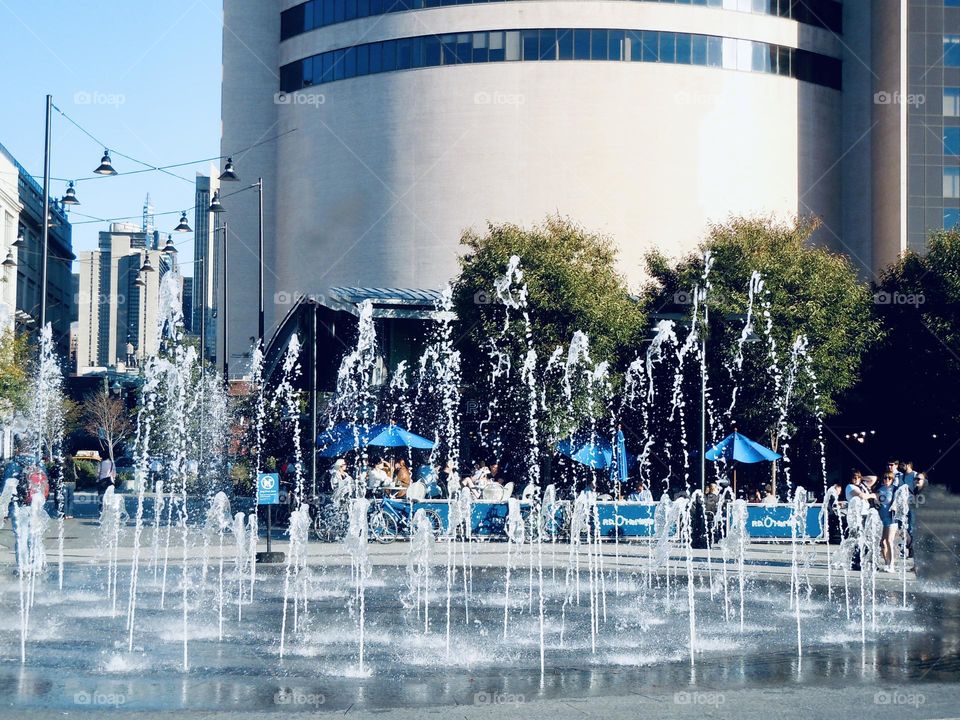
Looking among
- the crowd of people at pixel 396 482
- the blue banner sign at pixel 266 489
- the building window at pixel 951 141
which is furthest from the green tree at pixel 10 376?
the building window at pixel 951 141

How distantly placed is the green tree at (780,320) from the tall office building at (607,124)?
42.7 feet

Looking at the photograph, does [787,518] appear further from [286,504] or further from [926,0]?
[926,0]

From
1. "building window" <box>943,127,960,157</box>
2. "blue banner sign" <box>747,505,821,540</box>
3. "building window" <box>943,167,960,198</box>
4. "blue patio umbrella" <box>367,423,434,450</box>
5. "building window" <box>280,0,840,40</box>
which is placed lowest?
"blue banner sign" <box>747,505,821,540</box>

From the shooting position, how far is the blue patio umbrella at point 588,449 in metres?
28.6

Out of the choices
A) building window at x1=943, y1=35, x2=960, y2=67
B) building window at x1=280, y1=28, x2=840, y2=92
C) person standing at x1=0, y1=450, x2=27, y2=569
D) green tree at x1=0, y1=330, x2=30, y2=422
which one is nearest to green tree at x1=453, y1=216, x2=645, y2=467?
person standing at x1=0, y1=450, x2=27, y2=569

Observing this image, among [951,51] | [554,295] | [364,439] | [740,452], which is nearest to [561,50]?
[951,51]

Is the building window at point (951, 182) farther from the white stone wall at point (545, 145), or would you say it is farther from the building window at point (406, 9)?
the building window at point (406, 9)

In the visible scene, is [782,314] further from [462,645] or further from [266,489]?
[462,645]

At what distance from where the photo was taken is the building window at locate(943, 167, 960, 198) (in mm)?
52344

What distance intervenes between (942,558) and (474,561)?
7.81m

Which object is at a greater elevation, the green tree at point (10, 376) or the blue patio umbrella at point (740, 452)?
the green tree at point (10, 376)

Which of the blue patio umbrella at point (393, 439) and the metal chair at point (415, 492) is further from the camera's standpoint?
the blue patio umbrella at point (393, 439)

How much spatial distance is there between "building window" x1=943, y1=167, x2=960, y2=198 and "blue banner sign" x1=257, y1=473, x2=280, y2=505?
1666 inches

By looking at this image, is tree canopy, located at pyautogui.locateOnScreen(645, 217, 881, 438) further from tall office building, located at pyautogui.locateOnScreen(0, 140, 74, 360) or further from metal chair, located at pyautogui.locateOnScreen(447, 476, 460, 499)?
tall office building, located at pyautogui.locateOnScreen(0, 140, 74, 360)
